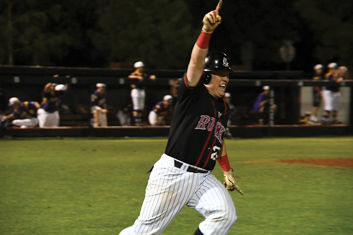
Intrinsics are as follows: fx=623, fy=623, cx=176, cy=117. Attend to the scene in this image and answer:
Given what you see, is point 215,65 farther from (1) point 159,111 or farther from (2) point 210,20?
(1) point 159,111

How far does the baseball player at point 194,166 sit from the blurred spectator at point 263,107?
1297 centimetres

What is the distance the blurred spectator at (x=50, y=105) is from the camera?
15.4m

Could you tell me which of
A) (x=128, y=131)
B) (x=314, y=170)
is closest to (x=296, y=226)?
(x=314, y=170)

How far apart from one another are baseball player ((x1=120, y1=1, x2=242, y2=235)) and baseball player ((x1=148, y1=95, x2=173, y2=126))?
11955 millimetres

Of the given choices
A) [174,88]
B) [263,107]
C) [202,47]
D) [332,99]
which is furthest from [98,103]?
[202,47]

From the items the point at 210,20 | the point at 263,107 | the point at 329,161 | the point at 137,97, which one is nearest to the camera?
the point at 210,20

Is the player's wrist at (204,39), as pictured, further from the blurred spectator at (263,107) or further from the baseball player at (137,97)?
the blurred spectator at (263,107)

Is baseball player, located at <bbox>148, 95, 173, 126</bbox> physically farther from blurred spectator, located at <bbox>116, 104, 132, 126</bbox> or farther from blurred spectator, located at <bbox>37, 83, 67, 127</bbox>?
blurred spectator, located at <bbox>37, 83, 67, 127</bbox>

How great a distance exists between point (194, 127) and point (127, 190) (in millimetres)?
4115

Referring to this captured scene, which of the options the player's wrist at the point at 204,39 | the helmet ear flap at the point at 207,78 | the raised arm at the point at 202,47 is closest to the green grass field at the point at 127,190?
the helmet ear flap at the point at 207,78

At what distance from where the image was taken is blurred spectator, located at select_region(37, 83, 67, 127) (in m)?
15.4

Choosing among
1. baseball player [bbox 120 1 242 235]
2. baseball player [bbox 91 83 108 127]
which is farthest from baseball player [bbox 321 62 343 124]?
baseball player [bbox 120 1 242 235]

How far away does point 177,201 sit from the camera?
14.0ft

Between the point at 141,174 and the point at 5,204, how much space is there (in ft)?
9.35
